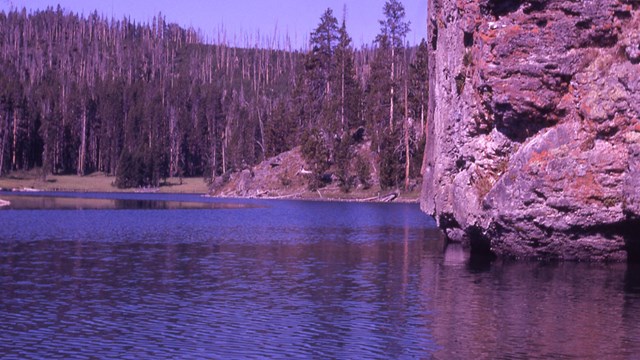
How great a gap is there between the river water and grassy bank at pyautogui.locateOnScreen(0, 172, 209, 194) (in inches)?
3857

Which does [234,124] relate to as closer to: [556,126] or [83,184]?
[83,184]

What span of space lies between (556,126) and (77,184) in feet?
422

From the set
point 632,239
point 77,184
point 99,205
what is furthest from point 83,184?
point 632,239

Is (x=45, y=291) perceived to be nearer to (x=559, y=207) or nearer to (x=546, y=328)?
(x=546, y=328)

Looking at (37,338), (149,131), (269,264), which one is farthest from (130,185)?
(37,338)

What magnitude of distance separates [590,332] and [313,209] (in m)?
66.7

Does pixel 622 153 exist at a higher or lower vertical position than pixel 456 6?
lower

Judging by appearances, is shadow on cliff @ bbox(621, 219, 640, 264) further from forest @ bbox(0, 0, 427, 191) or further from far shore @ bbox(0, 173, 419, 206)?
far shore @ bbox(0, 173, 419, 206)

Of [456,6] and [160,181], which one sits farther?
[160,181]

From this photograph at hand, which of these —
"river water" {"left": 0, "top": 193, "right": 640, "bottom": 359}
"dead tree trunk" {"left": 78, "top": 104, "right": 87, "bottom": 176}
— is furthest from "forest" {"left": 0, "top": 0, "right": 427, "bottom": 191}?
"river water" {"left": 0, "top": 193, "right": 640, "bottom": 359}

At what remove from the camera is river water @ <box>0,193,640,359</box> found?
22.0m

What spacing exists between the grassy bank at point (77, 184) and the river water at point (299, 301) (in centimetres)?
9796

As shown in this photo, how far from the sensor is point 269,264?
131 feet

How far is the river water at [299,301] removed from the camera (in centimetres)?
2197
